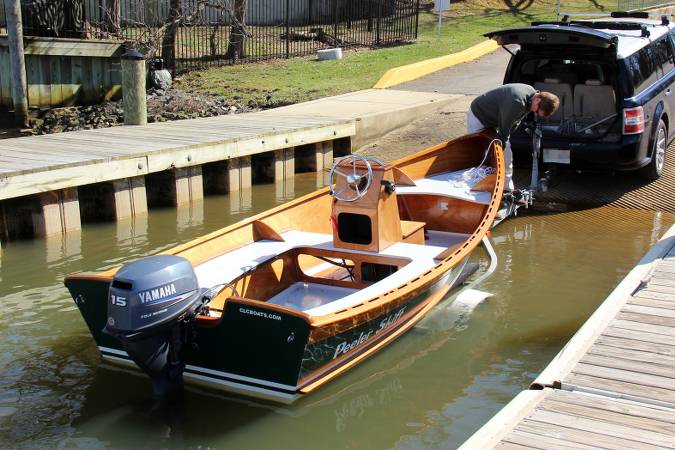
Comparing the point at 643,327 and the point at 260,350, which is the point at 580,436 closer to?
the point at 643,327

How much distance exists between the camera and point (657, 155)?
11109 millimetres

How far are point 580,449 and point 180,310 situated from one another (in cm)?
261

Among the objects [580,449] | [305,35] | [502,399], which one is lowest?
[502,399]

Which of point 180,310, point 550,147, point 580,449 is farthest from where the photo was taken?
point 550,147

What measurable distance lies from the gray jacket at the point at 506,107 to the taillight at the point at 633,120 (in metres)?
1.31

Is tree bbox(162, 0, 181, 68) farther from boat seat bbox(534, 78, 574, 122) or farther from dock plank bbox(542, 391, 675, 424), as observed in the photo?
dock plank bbox(542, 391, 675, 424)

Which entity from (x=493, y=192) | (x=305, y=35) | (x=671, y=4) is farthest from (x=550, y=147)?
(x=671, y=4)

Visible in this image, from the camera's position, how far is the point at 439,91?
55.2ft

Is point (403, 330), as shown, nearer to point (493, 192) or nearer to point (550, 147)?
point (493, 192)

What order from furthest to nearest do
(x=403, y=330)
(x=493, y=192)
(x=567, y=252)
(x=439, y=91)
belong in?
(x=439, y=91) < (x=567, y=252) < (x=493, y=192) < (x=403, y=330)

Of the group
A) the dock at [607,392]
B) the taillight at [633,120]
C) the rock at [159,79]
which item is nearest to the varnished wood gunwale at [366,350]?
the dock at [607,392]

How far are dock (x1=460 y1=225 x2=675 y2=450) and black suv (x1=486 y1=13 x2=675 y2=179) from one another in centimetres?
389

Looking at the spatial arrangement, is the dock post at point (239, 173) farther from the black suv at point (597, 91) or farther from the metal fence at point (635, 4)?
the metal fence at point (635, 4)

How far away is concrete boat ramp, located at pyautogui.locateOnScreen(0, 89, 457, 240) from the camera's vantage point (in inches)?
393
